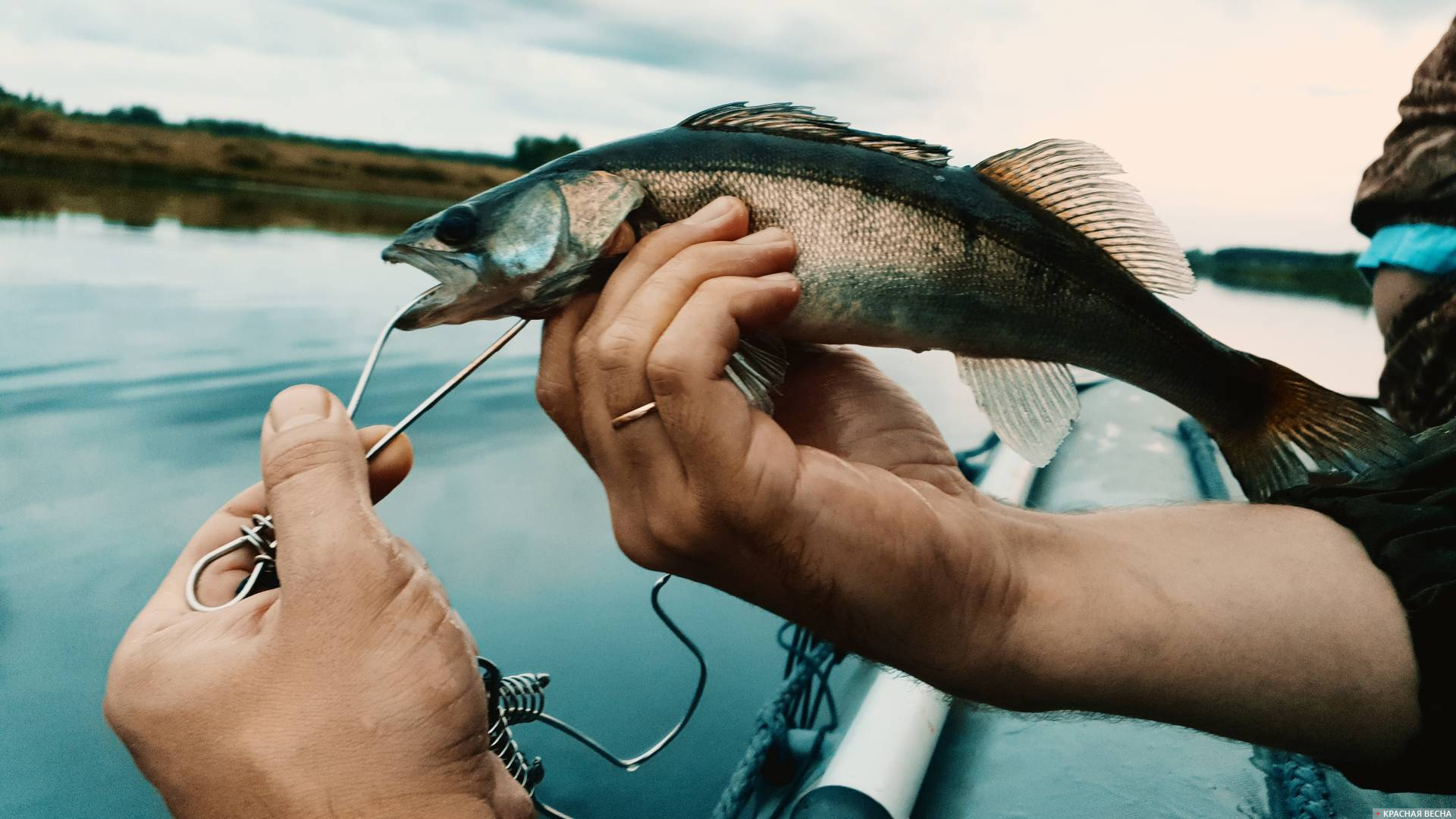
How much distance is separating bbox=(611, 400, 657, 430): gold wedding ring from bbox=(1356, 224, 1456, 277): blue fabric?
2572 mm

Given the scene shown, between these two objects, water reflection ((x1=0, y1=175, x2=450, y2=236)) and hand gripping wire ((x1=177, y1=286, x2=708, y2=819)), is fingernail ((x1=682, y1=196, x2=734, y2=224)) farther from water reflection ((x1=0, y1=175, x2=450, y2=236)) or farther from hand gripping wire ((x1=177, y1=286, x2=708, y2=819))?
water reflection ((x1=0, y1=175, x2=450, y2=236))

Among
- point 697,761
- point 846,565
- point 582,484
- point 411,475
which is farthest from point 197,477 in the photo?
point 846,565

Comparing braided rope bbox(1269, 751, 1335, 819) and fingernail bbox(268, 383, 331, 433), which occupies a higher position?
fingernail bbox(268, 383, 331, 433)

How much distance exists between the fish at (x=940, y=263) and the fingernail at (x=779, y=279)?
0.15 m

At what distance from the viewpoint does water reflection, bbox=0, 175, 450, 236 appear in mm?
20734

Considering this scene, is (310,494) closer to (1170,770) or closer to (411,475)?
(1170,770)

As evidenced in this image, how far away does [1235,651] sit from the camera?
163 centimetres

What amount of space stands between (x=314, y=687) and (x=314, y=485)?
1.08 feet

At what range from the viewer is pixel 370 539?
1.41m

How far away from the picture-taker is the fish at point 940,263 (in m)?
1.75

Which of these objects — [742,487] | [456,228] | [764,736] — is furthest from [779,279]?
[764,736]

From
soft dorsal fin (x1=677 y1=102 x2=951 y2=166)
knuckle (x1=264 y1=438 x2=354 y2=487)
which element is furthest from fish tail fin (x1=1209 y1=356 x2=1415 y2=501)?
knuckle (x1=264 y1=438 x2=354 y2=487)

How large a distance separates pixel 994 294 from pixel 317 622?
4.94ft

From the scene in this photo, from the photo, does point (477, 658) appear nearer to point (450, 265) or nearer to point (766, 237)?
point (450, 265)
